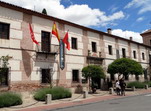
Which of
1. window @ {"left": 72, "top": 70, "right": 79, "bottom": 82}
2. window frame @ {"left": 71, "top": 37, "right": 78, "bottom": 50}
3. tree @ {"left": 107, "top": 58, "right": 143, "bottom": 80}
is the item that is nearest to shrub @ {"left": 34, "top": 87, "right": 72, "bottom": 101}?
window @ {"left": 72, "top": 70, "right": 79, "bottom": 82}

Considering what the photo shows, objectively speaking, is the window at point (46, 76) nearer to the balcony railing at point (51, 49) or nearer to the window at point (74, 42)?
the balcony railing at point (51, 49)

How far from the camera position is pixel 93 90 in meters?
19.5

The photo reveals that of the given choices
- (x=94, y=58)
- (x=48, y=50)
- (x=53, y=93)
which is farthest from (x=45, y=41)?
(x=94, y=58)

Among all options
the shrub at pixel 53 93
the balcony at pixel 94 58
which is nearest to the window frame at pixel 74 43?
the balcony at pixel 94 58

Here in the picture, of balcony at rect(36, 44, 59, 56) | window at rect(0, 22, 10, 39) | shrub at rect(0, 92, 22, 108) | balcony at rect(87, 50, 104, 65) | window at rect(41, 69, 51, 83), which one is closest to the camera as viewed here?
shrub at rect(0, 92, 22, 108)

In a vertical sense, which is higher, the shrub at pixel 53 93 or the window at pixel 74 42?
the window at pixel 74 42

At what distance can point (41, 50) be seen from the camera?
17.2 meters

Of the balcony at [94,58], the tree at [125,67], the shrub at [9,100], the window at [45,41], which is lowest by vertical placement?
the shrub at [9,100]

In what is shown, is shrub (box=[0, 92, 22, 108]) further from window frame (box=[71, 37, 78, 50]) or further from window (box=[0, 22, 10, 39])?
window frame (box=[71, 37, 78, 50])

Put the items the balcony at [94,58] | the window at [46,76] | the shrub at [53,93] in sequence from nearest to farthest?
the shrub at [53,93] → the window at [46,76] → the balcony at [94,58]

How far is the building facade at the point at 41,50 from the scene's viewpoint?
49.2 ft

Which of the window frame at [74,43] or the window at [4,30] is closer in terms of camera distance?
the window at [4,30]

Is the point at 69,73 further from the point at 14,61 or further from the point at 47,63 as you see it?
the point at 14,61

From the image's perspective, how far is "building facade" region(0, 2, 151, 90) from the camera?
15.0 metres
